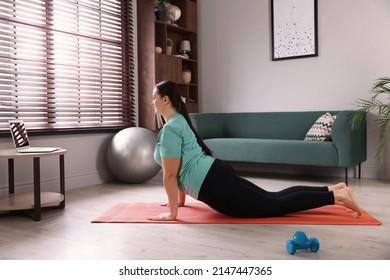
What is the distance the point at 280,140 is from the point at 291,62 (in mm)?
1151

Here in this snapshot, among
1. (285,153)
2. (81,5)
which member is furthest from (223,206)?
(81,5)

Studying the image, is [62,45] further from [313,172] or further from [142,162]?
[313,172]

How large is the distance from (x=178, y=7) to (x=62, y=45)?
1.98 meters

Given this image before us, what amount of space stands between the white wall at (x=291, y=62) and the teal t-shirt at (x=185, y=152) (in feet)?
8.39

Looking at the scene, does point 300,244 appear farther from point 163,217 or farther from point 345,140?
point 345,140

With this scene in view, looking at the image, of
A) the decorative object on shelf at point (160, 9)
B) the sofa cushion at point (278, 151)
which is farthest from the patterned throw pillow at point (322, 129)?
the decorative object on shelf at point (160, 9)

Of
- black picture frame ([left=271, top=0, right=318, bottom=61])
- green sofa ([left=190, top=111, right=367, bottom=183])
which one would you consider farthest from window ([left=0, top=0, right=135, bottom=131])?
black picture frame ([left=271, top=0, right=318, bottom=61])

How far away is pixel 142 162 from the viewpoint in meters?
3.74

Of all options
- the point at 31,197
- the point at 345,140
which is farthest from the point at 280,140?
the point at 31,197

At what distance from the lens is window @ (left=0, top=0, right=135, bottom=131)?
3219 mm

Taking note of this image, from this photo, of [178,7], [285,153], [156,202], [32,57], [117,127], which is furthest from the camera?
[178,7]

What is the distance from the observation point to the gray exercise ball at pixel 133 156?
12.2 ft

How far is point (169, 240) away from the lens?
2.05 meters

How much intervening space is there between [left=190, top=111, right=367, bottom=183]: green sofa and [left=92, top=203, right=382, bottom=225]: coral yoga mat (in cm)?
107
